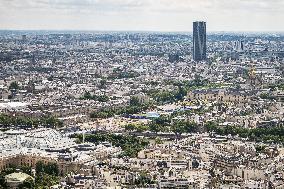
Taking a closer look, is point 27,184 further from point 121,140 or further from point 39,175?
point 121,140

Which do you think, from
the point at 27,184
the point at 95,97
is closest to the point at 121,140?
the point at 27,184

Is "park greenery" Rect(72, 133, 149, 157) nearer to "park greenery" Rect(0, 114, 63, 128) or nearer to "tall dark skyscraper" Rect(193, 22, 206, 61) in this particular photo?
"park greenery" Rect(0, 114, 63, 128)

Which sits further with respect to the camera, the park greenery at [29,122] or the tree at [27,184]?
the park greenery at [29,122]

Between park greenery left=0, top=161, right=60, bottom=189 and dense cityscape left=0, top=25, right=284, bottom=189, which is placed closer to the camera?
park greenery left=0, top=161, right=60, bottom=189

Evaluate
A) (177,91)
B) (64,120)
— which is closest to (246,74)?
(177,91)

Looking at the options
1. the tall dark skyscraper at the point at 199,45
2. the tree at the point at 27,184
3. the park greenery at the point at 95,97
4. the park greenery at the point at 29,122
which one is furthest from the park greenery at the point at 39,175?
the tall dark skyscraper at the point at 199,45

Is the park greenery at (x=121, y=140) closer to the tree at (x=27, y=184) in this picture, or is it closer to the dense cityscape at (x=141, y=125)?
the dense cityscape at (x=141, y=125)

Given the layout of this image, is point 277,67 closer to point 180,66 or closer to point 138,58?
point 180,66

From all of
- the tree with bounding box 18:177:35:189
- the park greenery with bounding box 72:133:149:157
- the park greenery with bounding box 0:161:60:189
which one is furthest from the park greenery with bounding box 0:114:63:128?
the tree with bounding box 18:177:35:189
